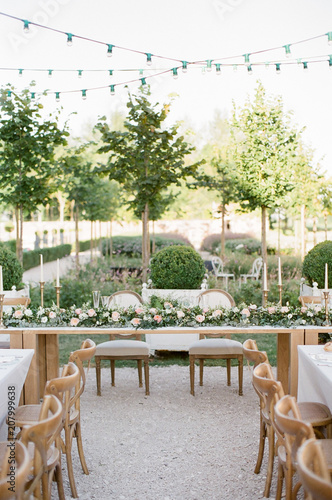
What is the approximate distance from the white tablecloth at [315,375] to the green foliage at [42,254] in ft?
45.4

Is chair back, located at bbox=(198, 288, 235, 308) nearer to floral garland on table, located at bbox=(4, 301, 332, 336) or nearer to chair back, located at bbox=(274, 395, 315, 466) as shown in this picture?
floral garland on table, located at bbox=(4, 301, 332, 336)

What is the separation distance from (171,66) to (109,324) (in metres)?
3.61

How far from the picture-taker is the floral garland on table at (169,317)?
502 centimetres

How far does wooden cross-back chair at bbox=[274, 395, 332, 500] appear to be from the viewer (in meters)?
2.49

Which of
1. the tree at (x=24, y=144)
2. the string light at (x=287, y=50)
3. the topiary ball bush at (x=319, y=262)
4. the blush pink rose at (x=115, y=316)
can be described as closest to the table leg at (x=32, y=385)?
the blush pink rose at (x=115, y=316)

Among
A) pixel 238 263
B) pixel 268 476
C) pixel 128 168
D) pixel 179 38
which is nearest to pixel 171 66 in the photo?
pixel 179 38

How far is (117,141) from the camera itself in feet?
31.2

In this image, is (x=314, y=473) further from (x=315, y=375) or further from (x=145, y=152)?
(x=145, y=152)

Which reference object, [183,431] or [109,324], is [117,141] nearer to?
[109,324]

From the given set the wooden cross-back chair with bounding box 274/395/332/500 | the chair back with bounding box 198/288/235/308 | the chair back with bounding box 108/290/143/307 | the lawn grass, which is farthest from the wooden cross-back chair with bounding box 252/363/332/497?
the lawn grass

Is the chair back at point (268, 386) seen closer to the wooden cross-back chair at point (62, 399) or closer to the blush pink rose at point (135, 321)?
the wooden cross-back chair at point (62, 399)

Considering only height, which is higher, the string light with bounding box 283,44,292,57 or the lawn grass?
the string light with bounding box 283,44,292,57

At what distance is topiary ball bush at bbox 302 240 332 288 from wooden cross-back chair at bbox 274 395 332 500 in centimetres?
464

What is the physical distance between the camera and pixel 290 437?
9.41 ft
